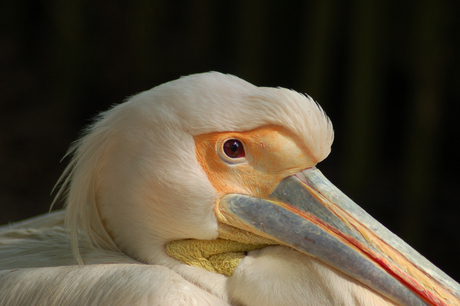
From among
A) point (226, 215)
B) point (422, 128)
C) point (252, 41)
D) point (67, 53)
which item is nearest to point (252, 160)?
point (226, 215)

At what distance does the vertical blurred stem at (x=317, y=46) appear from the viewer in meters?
4.02

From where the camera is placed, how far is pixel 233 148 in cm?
153

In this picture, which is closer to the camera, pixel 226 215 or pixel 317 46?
pixel 226 215

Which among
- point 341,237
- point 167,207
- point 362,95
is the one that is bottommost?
point 362,95

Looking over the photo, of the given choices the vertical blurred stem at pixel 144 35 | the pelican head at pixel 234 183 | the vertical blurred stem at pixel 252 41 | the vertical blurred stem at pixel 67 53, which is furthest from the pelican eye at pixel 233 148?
the vertical blurred stem at pixel 67 53

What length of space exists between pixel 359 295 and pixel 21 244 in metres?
1.19

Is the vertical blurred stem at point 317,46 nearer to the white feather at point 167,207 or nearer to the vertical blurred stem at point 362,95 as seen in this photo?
the vertical blurred stem at point 362,95

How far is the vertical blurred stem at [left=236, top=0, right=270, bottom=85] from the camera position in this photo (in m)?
4.45

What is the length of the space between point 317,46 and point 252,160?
2813mm

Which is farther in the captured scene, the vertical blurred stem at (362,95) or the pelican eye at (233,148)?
the vertical blurred stem at (362,95)

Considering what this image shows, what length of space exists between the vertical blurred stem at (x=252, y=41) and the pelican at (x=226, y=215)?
2.98 metres

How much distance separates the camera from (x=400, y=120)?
13.8 ft

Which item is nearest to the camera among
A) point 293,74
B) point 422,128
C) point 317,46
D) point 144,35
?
point 422,128

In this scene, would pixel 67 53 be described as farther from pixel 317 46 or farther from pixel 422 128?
pixel 422 128
